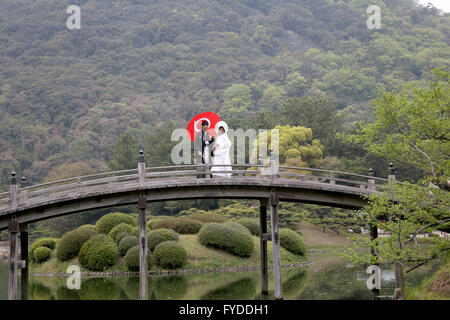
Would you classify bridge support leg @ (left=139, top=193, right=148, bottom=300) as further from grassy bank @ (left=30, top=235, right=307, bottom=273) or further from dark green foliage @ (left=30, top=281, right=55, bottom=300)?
grassy bank @ (left=30, top=235, right=307, bottom=273)

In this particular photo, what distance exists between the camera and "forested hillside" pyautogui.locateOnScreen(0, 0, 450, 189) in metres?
83.0

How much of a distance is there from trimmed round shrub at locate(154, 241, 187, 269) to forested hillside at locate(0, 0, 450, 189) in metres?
30.1

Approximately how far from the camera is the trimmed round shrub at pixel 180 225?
35.7m

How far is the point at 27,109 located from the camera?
294ft

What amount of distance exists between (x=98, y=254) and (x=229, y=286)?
27.5 ft

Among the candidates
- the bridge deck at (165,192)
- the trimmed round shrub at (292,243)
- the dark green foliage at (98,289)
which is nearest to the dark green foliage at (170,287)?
the dark green foliage at (98,289)

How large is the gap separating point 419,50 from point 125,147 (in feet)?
204

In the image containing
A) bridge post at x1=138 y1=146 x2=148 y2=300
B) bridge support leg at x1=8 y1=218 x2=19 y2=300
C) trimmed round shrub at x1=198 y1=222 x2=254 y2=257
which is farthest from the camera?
trimmed round shrub at x1=198 y1=222 x2=254 y2=257

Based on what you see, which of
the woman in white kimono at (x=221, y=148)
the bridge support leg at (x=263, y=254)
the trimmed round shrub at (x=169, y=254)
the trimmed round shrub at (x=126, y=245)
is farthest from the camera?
the trimmed round shrub at (x=126, y=245)

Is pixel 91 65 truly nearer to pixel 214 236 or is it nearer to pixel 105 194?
pixel 214 236

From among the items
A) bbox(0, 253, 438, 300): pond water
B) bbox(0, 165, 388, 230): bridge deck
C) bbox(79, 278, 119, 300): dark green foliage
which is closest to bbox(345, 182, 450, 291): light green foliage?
bbox(0, 165, 388, 230): bridge deck

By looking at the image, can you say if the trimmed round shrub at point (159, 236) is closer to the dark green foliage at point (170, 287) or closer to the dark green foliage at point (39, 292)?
the dark green foliage at point (170, 287)

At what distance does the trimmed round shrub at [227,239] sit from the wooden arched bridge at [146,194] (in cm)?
1035
